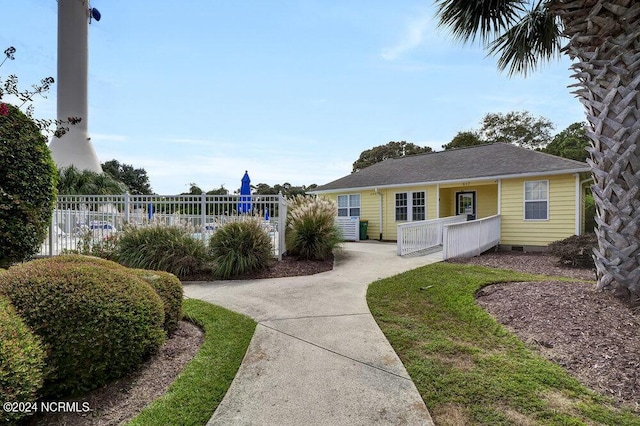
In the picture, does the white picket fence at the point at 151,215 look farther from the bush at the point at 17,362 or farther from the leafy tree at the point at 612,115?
the leafy tree at the point at 612,115

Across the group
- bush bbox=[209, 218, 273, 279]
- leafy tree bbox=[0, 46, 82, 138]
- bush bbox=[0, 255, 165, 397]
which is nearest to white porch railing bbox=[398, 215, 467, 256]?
bush bbox=[209, 218, 273, 279]

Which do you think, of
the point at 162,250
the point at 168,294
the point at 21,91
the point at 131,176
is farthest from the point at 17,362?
the point at 131,176

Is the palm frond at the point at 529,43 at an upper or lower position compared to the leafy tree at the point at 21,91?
upper

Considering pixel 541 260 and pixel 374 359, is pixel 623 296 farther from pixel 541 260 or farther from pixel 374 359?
pixel 541 260

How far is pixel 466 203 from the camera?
579 inches

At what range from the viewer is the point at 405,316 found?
4.41 m

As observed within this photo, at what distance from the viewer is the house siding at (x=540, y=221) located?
35.6 ft

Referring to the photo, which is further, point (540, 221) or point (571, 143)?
point (571, 143)

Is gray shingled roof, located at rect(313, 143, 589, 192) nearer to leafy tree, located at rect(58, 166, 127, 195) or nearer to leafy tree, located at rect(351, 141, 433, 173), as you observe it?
leafy tree, located at rect(58, 166, 127, 195)

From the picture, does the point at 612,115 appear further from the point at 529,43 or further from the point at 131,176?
the point at 131,176

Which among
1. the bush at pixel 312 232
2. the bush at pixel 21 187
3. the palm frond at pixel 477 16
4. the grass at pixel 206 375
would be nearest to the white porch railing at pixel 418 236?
the bush at pixel 312 232

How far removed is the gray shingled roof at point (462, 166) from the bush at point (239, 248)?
882 cm

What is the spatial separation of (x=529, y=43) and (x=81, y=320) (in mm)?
9520

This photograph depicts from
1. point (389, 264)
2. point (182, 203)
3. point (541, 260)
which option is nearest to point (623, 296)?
point (389, 264)
